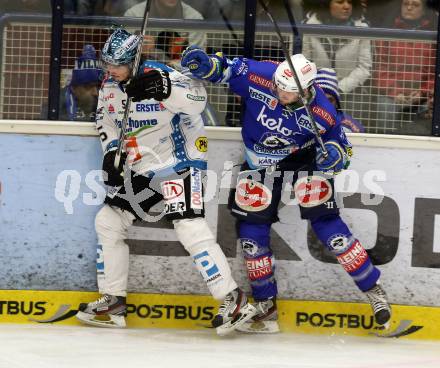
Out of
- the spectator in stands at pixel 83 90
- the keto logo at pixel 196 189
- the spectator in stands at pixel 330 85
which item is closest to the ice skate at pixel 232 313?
the keto logo at pixel 196 189

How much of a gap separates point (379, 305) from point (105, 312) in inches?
55.2

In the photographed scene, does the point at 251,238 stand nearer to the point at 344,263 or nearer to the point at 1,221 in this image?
the point at 344,263

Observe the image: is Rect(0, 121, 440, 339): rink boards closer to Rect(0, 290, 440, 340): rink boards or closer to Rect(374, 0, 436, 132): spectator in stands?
Rect(0, 290, 440, 340): rink boards

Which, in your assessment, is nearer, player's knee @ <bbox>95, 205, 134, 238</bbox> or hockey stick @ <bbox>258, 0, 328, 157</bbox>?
hockey stick @ <bbox>258, 0, 328, 157</bbox>

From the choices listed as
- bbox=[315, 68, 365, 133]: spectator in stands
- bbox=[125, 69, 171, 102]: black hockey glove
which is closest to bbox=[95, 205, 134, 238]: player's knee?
bbox=[125, 69, 171, 102]: black hockey glove

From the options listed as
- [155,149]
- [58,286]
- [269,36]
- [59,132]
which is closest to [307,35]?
[269,36]

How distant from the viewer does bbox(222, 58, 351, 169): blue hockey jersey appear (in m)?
5.86

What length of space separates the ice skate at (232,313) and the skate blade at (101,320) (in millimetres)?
551

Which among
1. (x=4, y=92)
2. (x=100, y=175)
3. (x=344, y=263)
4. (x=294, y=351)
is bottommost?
(x=294, y=351)

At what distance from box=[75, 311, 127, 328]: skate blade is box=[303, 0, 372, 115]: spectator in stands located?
1.67m

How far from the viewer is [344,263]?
600cm

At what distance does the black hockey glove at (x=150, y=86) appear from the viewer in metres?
5.65

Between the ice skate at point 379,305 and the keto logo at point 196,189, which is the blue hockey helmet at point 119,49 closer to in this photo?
the keto logo at point 196,189

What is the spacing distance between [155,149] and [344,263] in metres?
1.12
